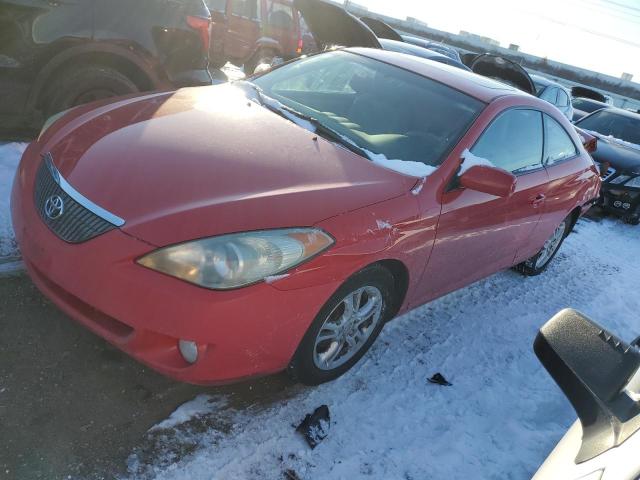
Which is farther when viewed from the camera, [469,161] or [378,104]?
[378,104]

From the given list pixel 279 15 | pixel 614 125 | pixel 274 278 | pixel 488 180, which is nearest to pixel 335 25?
pixel 488 180

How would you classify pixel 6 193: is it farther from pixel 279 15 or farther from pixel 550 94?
pixel 550 94

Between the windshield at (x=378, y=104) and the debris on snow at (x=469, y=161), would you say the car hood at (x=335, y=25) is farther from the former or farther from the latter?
the debris on snow at (x=469, y=161)

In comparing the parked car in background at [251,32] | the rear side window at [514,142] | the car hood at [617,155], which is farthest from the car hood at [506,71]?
the rear side window at [514,142]

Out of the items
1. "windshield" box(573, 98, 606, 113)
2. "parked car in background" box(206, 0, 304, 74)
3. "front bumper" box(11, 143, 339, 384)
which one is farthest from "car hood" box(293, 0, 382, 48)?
"windshield" box(573, 98, 606, 113)

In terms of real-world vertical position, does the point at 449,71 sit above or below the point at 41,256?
above

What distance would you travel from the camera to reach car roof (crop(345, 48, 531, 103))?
3.42 meters

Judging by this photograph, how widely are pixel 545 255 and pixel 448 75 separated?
226 centimetres

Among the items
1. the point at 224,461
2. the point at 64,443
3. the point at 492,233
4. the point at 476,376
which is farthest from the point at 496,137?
the point at 64,443

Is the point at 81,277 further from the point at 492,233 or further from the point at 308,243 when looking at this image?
the point at 492,233

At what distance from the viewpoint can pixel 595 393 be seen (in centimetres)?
125

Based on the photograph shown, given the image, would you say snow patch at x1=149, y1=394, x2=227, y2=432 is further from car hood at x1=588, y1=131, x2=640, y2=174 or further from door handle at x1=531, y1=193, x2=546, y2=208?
car hood at x1=588, y1=131, x2=640, y2=174

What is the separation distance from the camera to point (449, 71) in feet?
12.2

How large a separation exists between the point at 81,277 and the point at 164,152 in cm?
74
